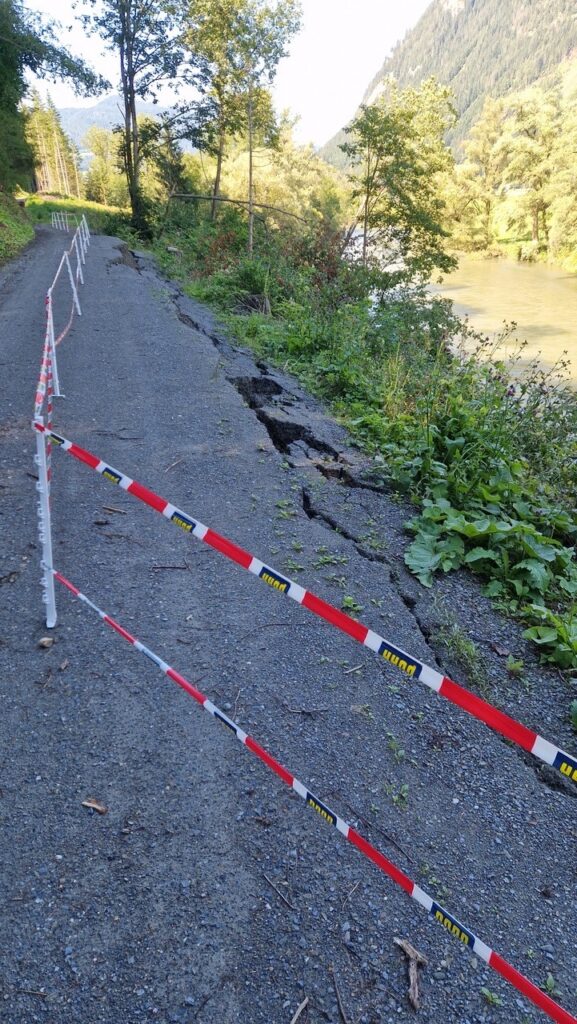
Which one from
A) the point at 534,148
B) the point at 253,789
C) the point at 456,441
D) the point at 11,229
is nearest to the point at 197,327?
the point at 456,441

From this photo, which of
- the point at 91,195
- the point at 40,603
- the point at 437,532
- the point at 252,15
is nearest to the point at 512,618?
the point at 437,532

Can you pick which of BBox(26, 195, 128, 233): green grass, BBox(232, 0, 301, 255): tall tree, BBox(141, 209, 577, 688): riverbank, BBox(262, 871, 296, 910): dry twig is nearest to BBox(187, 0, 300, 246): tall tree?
BBox(232, 0, 301, 255): tall tree

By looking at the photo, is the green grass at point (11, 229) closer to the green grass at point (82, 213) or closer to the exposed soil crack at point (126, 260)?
the green grass at point (82, 213)

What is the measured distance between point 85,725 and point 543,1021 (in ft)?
7.32

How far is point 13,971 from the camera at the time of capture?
1.98m

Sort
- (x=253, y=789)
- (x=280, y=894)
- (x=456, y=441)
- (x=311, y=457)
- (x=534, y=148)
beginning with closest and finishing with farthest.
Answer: (x=280, y=894) → (x=253, y=789) → (x=456, y=441) → (x=311, y=457) → (x=534, y=148)

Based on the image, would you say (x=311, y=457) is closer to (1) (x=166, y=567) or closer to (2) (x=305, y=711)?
(1) (x=166, y=567)

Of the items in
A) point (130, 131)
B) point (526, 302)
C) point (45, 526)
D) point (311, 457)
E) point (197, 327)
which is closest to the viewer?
point (45, 526)

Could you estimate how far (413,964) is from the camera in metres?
2.09

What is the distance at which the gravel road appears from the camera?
6.66 feet

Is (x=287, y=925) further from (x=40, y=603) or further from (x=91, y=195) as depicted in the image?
(x=91, y=195)

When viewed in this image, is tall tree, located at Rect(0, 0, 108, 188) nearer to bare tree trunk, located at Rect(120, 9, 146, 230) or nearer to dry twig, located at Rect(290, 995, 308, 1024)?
bare tree trunk, located at Rect(120, 9, 146, 230)

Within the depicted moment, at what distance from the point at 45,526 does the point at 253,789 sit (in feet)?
6.03

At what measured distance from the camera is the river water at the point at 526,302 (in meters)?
20.0
